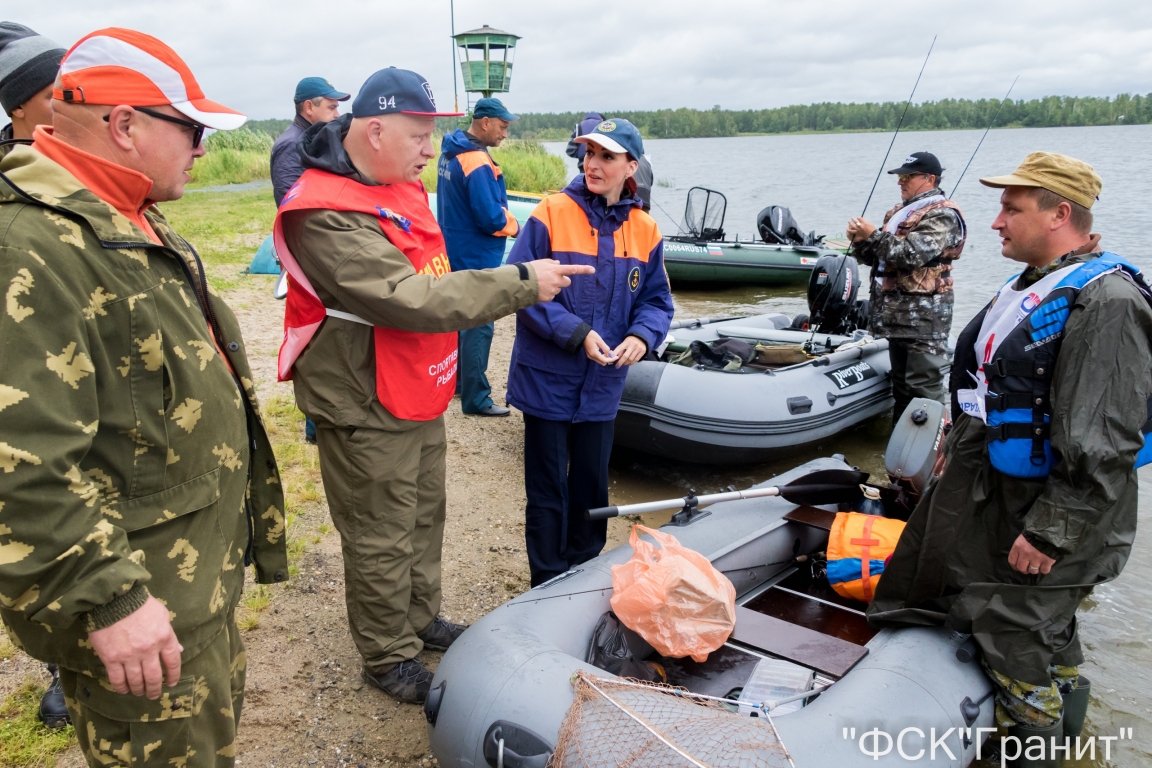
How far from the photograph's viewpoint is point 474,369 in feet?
16.4

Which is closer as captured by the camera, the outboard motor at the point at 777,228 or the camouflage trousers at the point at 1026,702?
the camouflage trousers at the point at 1026,702

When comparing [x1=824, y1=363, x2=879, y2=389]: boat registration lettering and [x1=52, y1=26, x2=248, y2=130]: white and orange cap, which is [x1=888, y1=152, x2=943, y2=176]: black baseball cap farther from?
[x1=52, y1=26, x2=248, y2=130]: white and orange cap

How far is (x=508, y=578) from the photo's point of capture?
3436 millimetres

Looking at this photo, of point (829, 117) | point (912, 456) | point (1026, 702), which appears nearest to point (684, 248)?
point (912, 456)

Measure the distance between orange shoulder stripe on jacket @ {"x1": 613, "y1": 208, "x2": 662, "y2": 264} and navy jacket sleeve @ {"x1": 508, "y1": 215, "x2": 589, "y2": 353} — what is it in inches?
10.3

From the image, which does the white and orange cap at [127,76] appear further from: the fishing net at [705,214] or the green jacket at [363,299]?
the fishing net at [705,214]

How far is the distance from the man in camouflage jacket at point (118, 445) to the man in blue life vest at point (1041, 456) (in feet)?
6.44

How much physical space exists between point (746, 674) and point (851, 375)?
9.58ft

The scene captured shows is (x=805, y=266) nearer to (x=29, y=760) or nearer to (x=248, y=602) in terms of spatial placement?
(x=248, y=602)

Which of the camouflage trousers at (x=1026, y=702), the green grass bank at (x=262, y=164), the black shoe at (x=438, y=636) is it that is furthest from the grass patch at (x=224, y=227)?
the camouflage trousers at (x=1026, y=702)

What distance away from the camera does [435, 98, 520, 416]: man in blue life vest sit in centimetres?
448

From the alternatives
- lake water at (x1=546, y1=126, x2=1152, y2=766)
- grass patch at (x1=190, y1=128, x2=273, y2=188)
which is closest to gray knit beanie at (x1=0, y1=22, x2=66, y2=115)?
lake water at (x1=546, y1=126, x2=1152, y2=766)

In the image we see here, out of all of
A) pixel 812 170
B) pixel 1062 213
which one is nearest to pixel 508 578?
pixel 1062 213

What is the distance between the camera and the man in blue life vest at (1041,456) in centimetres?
201
